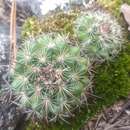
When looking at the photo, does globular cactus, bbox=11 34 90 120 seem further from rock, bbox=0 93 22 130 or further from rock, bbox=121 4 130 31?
rock, bbox=121 4 130 31

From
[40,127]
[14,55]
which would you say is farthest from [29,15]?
[40,127]

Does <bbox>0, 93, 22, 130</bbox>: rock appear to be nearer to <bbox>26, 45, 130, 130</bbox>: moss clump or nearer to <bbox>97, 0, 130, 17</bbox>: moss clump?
<bbox>26, 45, 130, 130</bbox>: moss clump

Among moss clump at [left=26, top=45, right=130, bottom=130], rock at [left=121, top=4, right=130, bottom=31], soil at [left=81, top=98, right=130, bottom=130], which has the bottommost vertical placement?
soil at [left=81, top=98, right=130, bottom=130]

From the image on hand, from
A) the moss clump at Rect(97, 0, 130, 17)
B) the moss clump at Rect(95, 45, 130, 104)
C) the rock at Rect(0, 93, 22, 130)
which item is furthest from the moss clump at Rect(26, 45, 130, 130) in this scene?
the moss clump at Rect(97, 0, 130, 17)

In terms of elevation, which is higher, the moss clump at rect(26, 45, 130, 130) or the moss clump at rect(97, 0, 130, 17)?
the moss clump at rect(97, 0, 130, 17)

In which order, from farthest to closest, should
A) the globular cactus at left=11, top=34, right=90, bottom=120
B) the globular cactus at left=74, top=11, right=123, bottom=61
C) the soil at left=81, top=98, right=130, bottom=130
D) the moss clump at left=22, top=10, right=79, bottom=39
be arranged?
the moss clump at left=22, top=10, right=79, bottom=39 → the soil at left=81, top=98, right=130, bottom=130 → the globular cactus at left=74, top=11, right=123, bottom=61 → the globular cactus at left=11, top=34, right=90, bottom=120

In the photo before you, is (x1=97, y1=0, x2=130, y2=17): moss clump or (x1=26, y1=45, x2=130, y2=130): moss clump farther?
(x1=97, y1=0, x2=130, y2=17): moss clump

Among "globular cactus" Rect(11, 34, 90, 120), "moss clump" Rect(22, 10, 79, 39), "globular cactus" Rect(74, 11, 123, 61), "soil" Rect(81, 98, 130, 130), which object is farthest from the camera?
"moss clump" Rect(22, 10, 79, 39)
